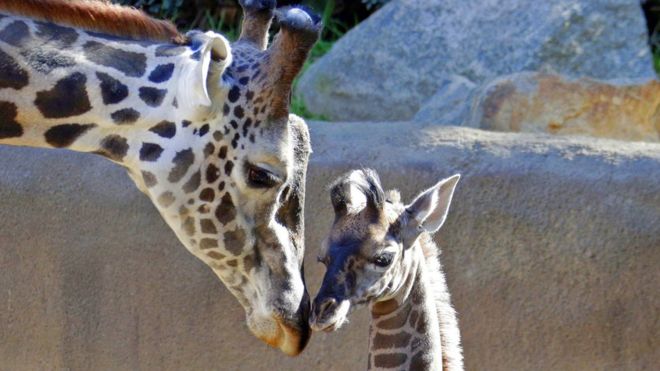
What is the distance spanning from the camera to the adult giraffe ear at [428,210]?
15.8 ft

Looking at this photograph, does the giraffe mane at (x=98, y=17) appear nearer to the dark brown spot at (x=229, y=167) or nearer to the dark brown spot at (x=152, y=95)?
the dark brown spot at (x=152, y=95)

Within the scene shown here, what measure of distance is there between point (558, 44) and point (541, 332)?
2827mm

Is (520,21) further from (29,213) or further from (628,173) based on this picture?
(29,213)

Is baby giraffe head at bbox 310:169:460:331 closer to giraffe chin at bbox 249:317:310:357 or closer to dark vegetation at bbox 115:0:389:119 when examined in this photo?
giraffe chin at bbox 249:317:310:357

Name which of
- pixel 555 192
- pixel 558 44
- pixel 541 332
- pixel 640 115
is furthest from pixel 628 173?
pixel 558 44

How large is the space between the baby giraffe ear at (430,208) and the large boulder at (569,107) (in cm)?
224

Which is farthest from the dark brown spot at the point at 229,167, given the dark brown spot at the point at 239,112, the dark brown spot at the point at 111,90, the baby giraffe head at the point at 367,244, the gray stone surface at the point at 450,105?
the gray stone surface at the point at 450,105

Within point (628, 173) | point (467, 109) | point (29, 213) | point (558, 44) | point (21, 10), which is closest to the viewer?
point (21, 10)

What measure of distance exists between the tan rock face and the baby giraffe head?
2257 mm

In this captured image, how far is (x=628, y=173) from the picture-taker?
232 inches

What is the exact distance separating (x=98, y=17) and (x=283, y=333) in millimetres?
1234

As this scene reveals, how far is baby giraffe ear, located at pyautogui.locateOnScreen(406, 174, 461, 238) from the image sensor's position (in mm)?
4820

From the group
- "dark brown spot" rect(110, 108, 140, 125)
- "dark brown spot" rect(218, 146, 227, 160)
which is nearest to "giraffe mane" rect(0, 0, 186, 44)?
"dark brown spot" rect(110, 108, 140, 125)

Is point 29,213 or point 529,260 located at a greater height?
point 529,260
